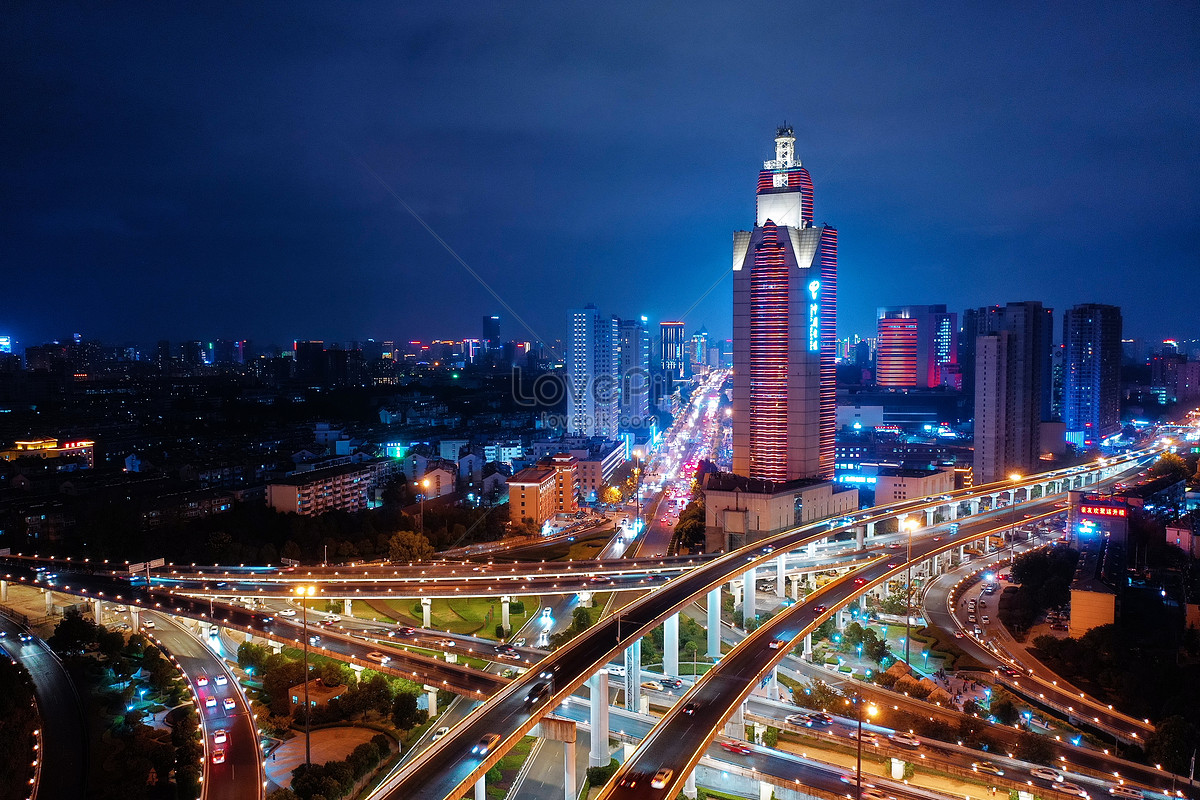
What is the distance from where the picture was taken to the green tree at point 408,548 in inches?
620

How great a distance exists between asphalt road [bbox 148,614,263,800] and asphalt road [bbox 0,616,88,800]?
1164 mm

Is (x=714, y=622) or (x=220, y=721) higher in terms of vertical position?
(x=714, y=622)

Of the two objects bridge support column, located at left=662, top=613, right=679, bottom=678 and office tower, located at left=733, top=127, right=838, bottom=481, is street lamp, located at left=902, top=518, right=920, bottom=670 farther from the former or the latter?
bridge support column, located at left=662, top=613, right=679, bottom=678

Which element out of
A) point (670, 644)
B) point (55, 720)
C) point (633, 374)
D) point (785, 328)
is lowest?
point (55, 720)

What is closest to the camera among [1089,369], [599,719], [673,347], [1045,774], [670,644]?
[1045,774]

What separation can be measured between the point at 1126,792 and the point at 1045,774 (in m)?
0.63

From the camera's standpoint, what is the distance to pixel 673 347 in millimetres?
63125

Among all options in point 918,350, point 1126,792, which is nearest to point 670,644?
point 1126,792

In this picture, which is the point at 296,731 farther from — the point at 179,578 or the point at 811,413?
the point at 811,413

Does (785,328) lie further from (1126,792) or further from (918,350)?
(918,350)

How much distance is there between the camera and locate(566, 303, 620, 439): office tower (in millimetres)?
35625

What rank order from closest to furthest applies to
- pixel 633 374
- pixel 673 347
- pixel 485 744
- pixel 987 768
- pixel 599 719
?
pixel 485 744 < pixel 987 768 < pixel 599 719 < pixel 633 374 < pixel 673 347

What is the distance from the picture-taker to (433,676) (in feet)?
30.1

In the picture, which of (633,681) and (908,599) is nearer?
(633,681)
